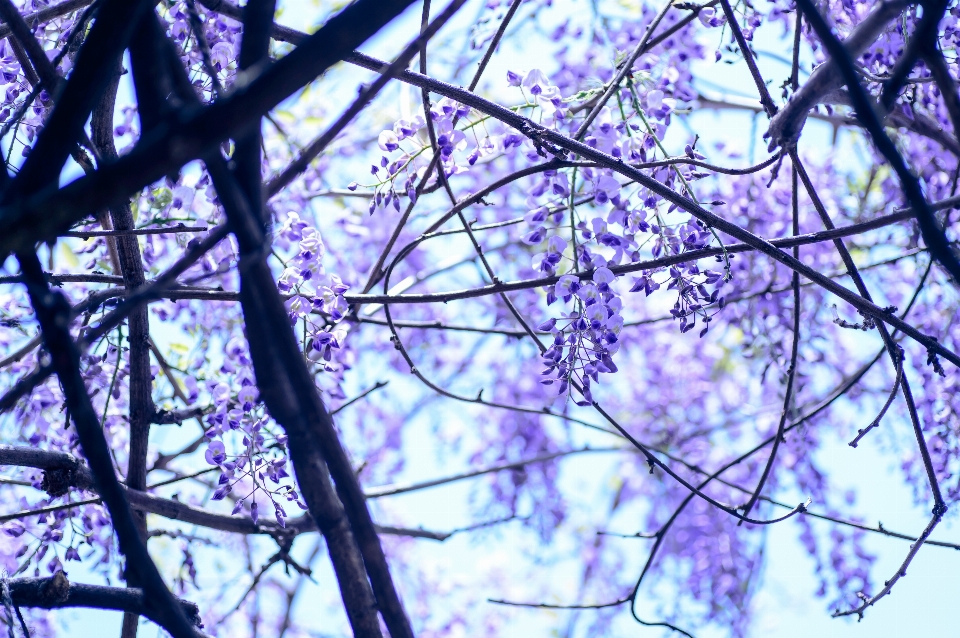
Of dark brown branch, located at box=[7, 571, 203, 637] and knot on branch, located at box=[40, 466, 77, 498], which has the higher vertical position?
knot on branch, located at box=[40, 466, 77, 498]

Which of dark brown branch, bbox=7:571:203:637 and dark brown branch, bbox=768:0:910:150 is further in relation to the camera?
dark brown branch, bbox=7:571:203:637

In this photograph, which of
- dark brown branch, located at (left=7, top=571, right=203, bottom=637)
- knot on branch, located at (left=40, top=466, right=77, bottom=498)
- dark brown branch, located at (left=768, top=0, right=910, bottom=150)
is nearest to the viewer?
dark brown branch, located at (left=768, top=0, right=910, bottom=150)

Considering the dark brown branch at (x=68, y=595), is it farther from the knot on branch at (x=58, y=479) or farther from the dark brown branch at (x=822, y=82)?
the dark brown branch at (x=822, y=82)

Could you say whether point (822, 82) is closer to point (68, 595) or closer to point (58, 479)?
point (68, 595)

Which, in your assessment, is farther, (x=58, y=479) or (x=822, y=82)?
(x=58, y=479)

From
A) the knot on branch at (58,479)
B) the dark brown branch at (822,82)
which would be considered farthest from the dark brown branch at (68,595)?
the dark brown branch at (822,82)

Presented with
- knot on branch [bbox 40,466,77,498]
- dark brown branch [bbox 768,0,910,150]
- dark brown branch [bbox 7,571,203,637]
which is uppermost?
dark brown branch [bbox 768,0,910,150]

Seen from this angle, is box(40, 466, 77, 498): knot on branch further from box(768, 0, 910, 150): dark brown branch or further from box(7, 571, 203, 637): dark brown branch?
box(768, 0, 910, 150): dark brown branch

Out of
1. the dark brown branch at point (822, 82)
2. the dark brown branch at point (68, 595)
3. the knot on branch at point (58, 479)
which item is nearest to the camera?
the dark brown branch at point (822, 82)

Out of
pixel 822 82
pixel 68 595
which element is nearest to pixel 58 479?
pixel 68 595

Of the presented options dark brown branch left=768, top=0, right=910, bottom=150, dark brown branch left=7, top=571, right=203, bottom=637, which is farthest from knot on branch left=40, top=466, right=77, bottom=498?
dark brown branch left=768, top=0, right=910, bottom=150

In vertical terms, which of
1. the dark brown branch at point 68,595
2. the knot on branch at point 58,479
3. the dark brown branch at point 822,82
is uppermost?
the dark brown branch at point 822,82

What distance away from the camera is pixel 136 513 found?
2318 millimetres

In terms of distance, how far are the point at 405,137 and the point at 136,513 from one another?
1328 millimetres
